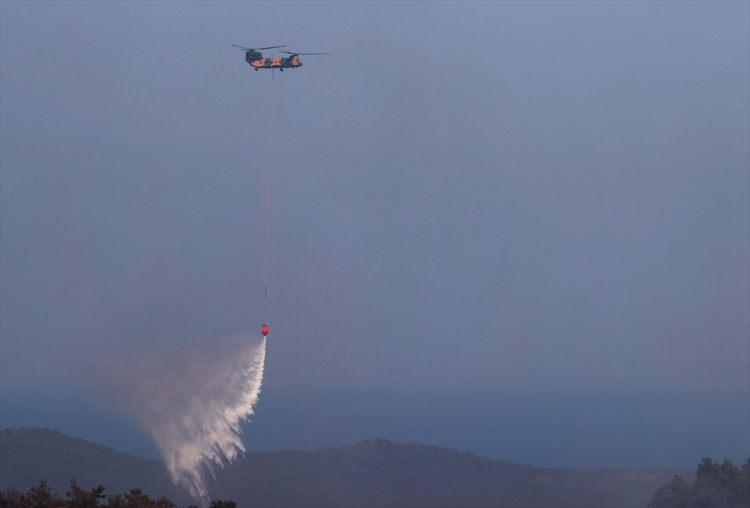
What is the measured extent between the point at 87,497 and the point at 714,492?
459ft

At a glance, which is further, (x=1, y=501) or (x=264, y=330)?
(x=264, y=330)

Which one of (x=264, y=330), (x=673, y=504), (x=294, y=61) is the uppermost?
(x=294, y=61)

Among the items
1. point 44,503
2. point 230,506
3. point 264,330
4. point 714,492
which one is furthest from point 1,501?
point 714,492

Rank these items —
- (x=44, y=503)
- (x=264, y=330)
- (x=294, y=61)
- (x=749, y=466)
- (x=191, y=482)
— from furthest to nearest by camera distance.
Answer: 1. (x=749, y=466)
2. (x=191, y=482)
3. (x=294, y=61)
4. (x=264, y=330)
5. (x=44, y=503)

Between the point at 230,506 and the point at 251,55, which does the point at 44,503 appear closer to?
the point at 230,506

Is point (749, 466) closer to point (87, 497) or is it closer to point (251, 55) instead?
point (251, 55)

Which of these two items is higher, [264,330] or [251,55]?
[251,55]

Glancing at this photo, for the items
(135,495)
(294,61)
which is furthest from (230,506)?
(294,61)

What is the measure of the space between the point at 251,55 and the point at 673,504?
12666cm

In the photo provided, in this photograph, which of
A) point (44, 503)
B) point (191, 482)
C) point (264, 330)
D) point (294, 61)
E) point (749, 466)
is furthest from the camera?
point (749, 466)

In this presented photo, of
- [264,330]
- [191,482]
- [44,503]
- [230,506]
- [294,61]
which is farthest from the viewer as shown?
[191,482]

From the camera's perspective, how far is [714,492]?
544 ft

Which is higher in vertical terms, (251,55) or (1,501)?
(251,55)

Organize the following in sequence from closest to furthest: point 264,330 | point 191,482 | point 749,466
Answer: point 264,330
point 191,482
point 749,466
